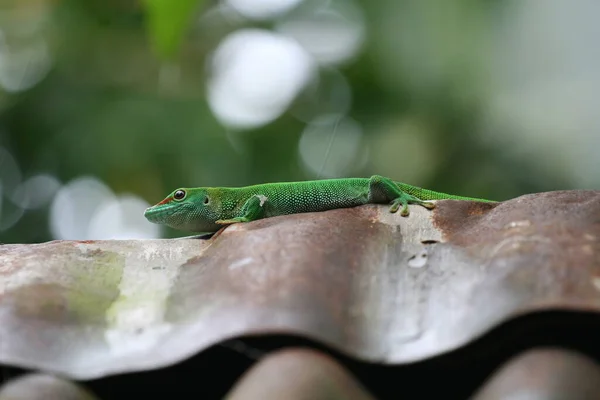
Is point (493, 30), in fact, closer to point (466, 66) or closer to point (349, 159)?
point (466, 66)

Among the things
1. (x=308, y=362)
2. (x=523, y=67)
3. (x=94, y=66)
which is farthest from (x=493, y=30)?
(x=308, y=362)

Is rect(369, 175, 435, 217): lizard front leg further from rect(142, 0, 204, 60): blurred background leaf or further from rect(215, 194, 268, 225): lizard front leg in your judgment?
rect(142, 0, 204, 60): blurred background leaf

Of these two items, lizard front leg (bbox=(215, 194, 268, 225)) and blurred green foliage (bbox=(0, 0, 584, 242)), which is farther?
blurred green foliage (bbox=(0, 0, 584, 242))

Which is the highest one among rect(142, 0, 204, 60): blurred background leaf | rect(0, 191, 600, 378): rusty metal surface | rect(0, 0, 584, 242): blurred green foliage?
rect(142, 0, 204, 60): blurred background leaf

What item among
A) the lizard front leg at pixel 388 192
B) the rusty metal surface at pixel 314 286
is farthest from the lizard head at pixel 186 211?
the rusty metal surface at pixel 314 286

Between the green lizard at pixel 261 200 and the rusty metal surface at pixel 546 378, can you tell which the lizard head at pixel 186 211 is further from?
the rusty metal surface at pixel 546 378

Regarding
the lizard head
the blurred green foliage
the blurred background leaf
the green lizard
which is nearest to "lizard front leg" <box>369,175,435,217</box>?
the green lizard
